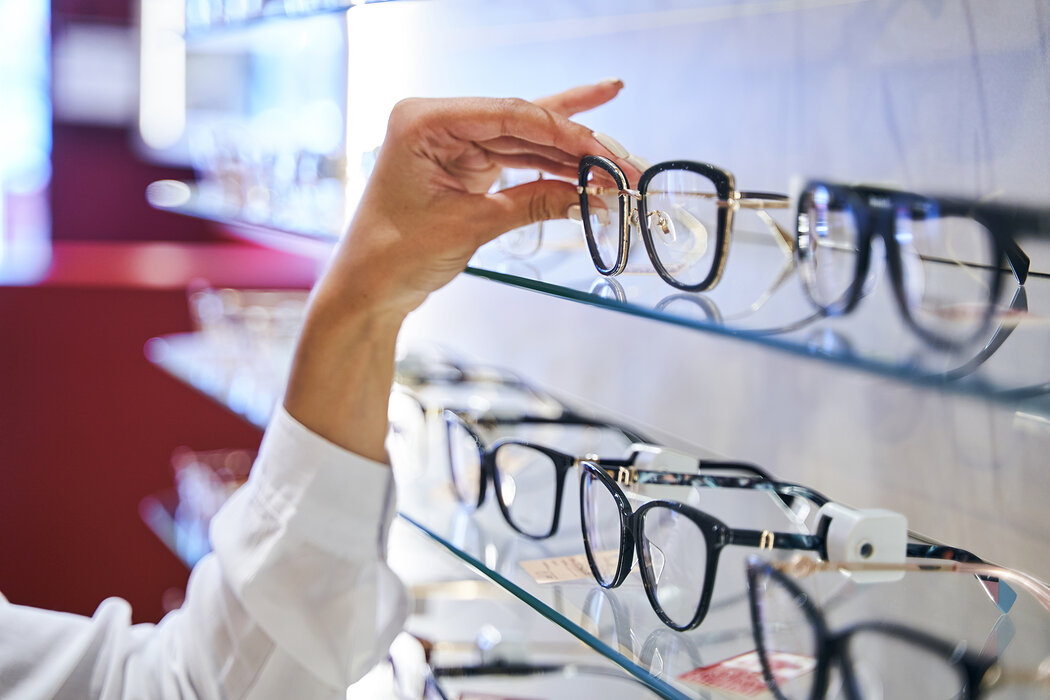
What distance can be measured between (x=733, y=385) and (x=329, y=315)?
37cm

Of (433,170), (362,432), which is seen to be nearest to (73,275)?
(362,432)

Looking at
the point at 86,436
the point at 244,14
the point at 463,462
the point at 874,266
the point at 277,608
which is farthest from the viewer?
the point at 86,436

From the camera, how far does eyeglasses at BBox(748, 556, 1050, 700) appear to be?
1.63 feet

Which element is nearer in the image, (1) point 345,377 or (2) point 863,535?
(2) point 863,535

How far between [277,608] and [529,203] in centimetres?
41

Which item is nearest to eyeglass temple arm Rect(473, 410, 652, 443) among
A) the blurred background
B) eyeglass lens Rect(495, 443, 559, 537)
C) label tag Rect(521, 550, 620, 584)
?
eyeglass lens Rect(495, 443, 559, 537)

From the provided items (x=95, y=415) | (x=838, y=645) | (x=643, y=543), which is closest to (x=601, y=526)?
(x=643, y=543)

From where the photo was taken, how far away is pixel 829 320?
1.71ft

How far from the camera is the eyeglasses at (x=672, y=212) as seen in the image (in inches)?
19.3

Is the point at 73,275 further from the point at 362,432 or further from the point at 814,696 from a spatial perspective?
the point at 814,696

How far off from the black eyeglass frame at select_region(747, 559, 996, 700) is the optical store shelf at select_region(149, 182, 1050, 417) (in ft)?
0.46

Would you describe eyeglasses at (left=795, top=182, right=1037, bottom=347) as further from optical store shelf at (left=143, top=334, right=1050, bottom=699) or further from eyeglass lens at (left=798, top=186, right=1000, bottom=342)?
optical store shelf at (left=143, top=334, right=1050, bottom=699)

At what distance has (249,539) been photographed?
792 mm

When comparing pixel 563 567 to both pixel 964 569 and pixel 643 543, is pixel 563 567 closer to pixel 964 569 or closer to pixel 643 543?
pixel 643 543
